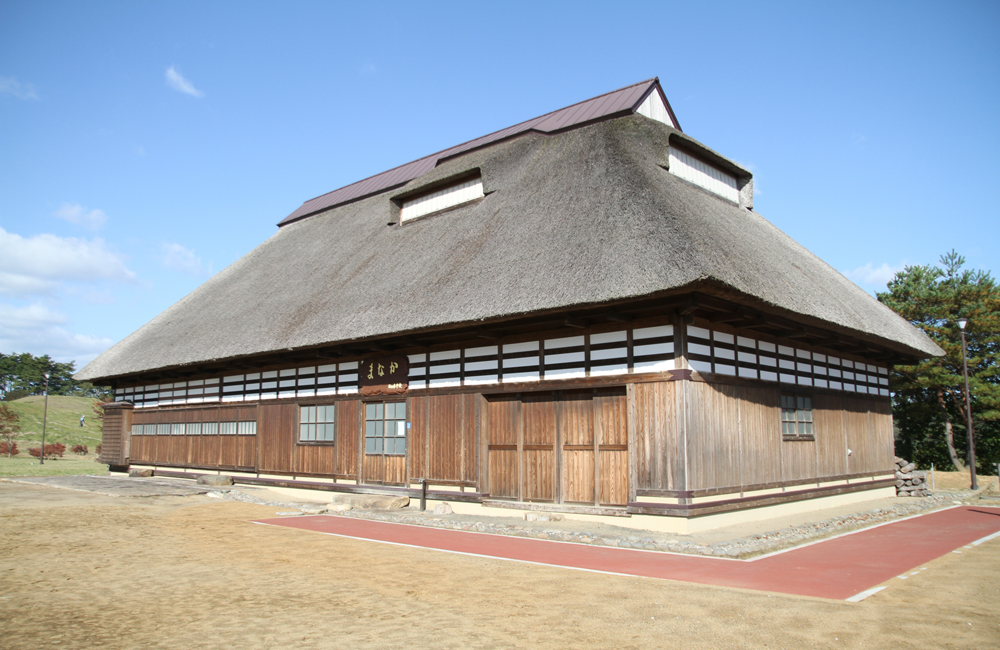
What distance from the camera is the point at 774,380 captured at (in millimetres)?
12195

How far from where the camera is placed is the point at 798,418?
42.0 ft

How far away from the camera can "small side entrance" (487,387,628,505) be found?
10.7 meters

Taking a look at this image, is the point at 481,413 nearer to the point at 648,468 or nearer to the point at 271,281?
the point at 648,468

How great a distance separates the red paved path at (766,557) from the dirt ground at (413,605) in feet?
1.37

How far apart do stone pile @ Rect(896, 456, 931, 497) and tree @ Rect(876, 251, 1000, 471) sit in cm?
1164

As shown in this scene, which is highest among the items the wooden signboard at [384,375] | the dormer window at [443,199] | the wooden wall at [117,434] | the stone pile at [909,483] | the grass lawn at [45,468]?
the dormer window at [443,199]

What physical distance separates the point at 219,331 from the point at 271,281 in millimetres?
2239

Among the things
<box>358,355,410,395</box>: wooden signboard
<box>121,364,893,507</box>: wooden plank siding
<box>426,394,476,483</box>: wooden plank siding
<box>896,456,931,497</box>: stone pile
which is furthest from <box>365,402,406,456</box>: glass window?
<box>896,456,931,497</box>: stone pile

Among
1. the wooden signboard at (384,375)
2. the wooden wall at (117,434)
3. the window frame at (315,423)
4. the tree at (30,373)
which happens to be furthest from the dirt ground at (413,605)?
the tree at (30,373)

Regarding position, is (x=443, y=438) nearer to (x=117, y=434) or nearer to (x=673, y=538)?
(x=673, y=538)

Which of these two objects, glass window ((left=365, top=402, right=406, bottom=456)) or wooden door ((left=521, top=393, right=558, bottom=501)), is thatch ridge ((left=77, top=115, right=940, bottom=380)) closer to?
glass window ((left=365, top=402, right=406, bottom=456))

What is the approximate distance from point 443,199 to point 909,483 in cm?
1338

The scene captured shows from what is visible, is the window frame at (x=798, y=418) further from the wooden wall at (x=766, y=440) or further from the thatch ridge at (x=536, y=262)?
the thatch ridge at (x=536, y=262)

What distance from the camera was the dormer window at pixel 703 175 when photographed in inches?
579
